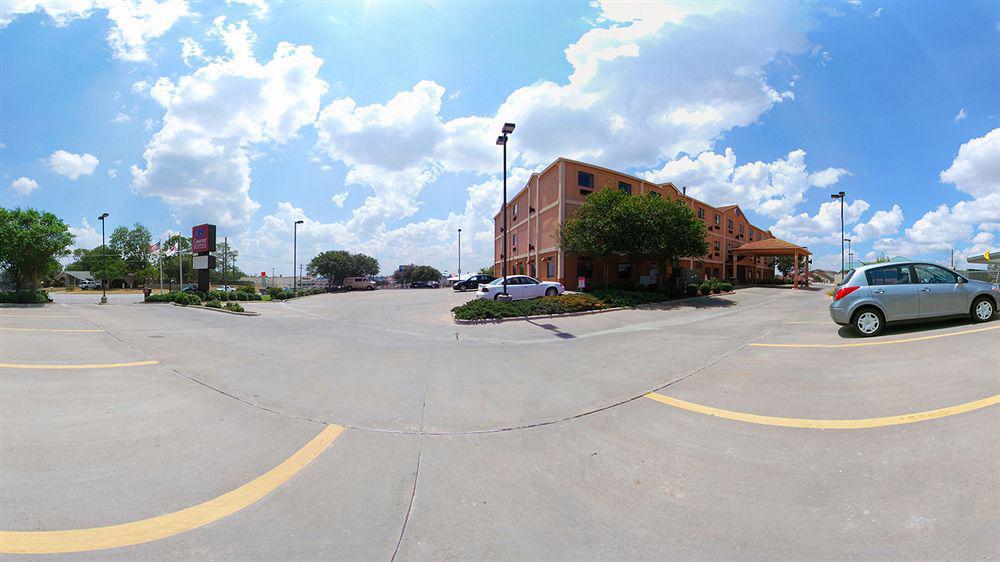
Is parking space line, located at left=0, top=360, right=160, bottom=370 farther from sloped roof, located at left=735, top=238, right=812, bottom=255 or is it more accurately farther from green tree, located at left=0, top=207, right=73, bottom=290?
sloped roof, located at left=735, top=238, right=812, bottom=255

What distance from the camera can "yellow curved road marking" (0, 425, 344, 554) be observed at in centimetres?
263

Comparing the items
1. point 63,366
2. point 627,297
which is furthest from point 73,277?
point 627,297

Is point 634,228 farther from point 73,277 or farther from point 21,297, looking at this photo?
point 73,277

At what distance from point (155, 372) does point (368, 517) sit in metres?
6.50

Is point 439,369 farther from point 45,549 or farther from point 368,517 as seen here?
point 45,549

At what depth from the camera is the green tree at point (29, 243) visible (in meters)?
24.8

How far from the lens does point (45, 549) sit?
8.57 ft

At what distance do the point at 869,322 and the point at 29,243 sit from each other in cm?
4064

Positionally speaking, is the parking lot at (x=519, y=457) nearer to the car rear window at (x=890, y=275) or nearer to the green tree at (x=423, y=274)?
the car rear window at (x=890, y=275)

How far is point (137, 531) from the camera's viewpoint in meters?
2.77

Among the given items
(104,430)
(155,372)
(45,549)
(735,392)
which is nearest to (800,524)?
(735,392)

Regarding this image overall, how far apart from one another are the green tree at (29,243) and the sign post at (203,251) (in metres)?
7.05

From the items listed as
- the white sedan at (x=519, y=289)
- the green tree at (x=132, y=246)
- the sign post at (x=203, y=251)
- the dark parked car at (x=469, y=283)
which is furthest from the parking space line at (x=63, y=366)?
the green tree at (x=132, y=246)

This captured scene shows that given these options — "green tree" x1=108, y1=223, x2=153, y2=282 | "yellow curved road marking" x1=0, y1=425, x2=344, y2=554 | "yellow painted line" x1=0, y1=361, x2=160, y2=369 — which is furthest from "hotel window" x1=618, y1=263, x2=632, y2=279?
"green tree" x1=108, y1=223, x2=153, y2=282
